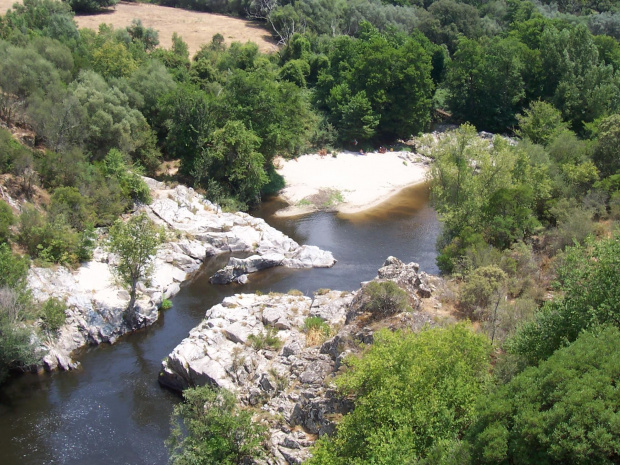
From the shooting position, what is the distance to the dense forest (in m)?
22.2

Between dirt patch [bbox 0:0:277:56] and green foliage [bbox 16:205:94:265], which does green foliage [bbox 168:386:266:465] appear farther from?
dirt patch [bbox 0:0:277:56]

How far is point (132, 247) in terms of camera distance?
3900cm

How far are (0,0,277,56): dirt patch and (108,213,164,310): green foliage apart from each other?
2221 inches

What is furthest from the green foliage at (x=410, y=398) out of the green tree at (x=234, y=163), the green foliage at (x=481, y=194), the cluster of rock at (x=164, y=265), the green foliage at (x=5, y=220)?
the green tree at (x=234, y=163)

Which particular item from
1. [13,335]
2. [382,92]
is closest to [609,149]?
[382,92]

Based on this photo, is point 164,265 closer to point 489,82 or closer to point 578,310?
point 578,310

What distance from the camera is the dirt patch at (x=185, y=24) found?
309ft

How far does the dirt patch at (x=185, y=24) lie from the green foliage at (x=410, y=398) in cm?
7518

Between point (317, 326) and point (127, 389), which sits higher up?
point (317, 326)

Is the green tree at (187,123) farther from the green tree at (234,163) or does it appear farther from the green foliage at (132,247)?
the green foliage at (132,247)

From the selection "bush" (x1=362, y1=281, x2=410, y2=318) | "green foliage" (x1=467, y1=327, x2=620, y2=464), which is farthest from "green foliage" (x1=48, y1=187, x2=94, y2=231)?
"green foliage" (x1=467, y1=327, x2=620, y2=464)

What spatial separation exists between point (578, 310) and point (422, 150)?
4049 centimetres

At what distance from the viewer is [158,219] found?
172ft

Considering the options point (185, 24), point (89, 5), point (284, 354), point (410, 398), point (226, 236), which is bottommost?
point (226, 236)
